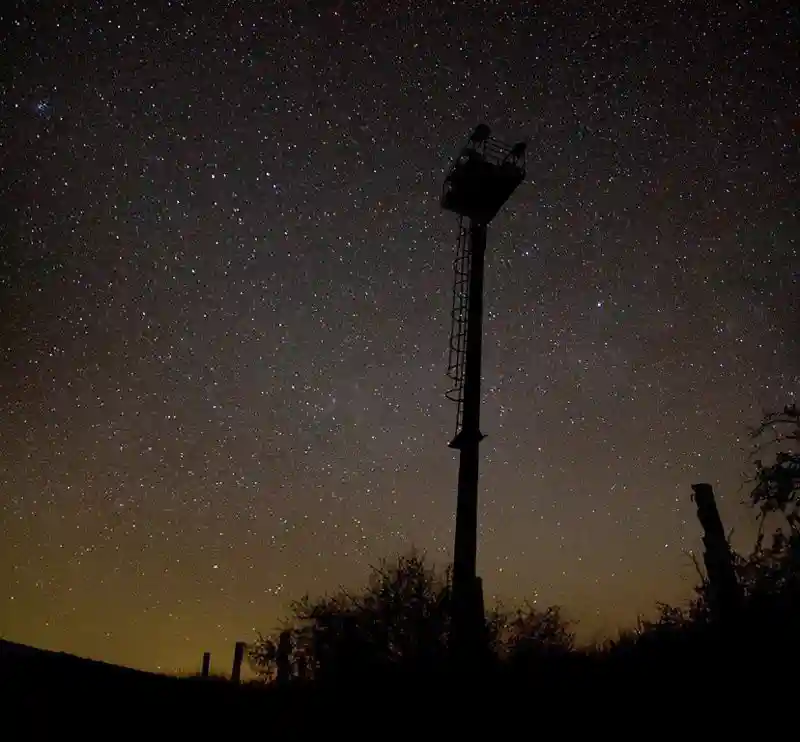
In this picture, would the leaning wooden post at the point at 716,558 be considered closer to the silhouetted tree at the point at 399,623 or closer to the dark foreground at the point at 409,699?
the dark foreground at the point at 409,699

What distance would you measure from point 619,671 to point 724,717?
167cm

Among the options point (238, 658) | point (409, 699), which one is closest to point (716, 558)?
point (409, 699)

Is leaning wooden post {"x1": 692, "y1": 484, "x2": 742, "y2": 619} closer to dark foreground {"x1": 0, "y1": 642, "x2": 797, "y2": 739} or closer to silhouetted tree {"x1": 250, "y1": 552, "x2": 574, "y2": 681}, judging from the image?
dark foreground {"x1": 0, "y1": 642, "x2": 797, "y2": 739}

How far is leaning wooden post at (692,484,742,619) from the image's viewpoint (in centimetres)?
747

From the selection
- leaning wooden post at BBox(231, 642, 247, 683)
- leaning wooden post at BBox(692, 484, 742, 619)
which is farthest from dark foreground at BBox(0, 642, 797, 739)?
leaning wooden post at BBox(231, 642, 247, 683)

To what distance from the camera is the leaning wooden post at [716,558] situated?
7469 millimetres

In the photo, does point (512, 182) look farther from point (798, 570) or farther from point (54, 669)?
point (54, 669)

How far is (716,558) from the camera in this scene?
25.5ft

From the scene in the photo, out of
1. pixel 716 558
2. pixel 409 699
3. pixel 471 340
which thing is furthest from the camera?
pixel 471 340

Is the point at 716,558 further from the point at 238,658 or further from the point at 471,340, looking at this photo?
the point at 238,658

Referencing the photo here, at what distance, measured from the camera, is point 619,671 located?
6875 millimetres

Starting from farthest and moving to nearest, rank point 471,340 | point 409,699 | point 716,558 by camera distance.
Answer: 1. point 471,340
2. point 716,558
3. point 409,699

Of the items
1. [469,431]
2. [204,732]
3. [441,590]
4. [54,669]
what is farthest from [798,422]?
[441,590]

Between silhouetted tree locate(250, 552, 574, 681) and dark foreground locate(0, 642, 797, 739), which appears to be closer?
dark foreground locate(0, 642, 797, 739)
